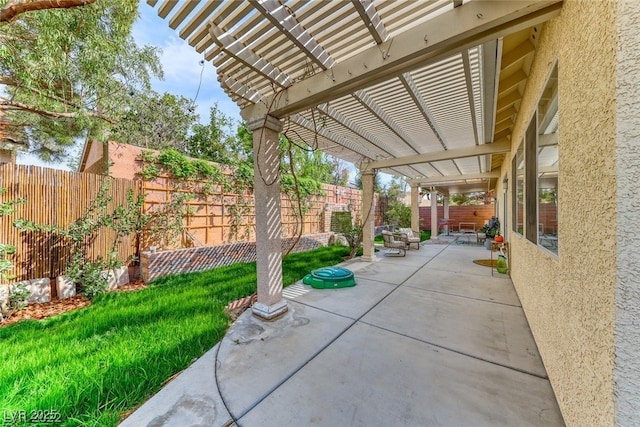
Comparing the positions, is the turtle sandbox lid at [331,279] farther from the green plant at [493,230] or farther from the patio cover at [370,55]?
the green plant at [493,230]

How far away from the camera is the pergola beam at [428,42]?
67.7 inches

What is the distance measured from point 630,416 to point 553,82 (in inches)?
94.9

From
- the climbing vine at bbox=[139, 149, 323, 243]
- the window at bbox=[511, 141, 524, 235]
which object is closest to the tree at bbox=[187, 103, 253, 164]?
the climbing vine at bbox=[139, 149, 323, 243]

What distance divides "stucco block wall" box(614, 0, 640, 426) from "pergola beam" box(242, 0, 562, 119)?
92 centimetres

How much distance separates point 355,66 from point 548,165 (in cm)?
209

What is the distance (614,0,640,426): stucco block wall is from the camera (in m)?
0.97

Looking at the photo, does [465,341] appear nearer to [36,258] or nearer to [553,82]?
[553,82]

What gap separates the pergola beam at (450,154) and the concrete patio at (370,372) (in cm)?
361

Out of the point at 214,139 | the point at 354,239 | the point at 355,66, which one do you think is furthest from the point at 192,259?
the point at 214,139

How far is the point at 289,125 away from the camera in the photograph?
458cm

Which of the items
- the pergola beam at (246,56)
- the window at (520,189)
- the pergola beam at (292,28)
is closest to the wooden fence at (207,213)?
the pergola beam at (246,56)

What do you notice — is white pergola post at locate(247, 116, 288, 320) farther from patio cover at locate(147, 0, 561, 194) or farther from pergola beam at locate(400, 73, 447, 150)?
pergola beam at locate(400, 73, 447, 150)

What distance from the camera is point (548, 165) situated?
→ 7.18ft

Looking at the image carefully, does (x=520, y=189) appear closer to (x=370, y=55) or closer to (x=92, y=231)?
(x=370, y=55)
